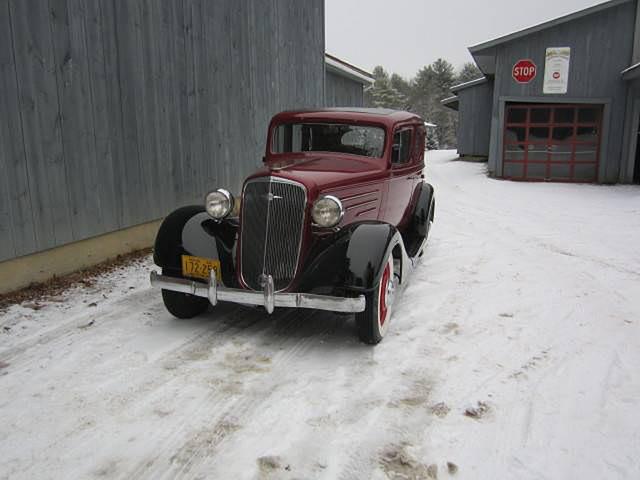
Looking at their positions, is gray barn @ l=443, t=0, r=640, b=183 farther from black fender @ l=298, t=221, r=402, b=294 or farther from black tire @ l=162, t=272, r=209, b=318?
black tire @ l=162, t=272, r=209, b=318

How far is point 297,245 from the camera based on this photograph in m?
4.01

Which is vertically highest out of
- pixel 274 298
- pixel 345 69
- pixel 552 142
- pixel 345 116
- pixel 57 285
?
pixel 345 69

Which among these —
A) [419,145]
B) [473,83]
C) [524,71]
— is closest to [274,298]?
[419,145]

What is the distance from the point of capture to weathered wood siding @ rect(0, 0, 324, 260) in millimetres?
4695

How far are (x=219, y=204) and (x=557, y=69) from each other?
47.1ft

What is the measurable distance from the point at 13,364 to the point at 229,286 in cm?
158

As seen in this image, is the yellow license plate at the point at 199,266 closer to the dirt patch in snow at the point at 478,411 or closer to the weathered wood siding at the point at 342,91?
the dirt patch in snow at the point at 478,411

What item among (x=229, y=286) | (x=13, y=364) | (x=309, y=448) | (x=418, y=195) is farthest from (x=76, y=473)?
(x=418, y=195)

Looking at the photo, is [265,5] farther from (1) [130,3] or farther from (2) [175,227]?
(2) [175,227]

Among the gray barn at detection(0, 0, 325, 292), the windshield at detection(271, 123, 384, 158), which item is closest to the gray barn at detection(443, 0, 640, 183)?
the gray barn at detection(0, 0, 325, 292)

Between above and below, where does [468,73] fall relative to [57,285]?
above

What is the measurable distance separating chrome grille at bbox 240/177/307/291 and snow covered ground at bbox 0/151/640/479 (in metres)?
0.53

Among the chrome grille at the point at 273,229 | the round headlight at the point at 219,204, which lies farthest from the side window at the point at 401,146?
the round headlight at the point at 219,204

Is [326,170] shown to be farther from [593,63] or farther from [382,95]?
[382,95]
